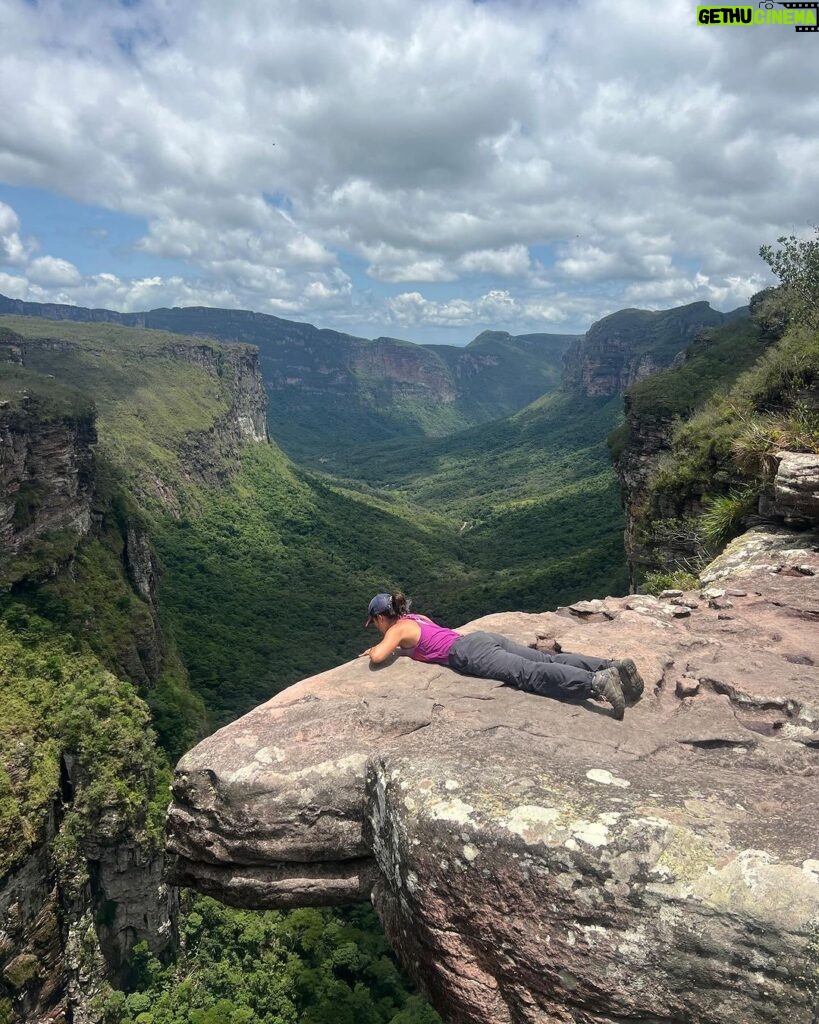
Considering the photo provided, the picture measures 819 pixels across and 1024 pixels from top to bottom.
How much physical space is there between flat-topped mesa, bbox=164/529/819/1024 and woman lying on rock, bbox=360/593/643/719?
0.21m

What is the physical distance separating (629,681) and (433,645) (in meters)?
→ 2.66

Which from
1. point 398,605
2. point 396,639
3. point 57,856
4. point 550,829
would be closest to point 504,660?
point 396,639

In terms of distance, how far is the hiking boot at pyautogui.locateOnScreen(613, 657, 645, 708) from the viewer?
718 centimetres

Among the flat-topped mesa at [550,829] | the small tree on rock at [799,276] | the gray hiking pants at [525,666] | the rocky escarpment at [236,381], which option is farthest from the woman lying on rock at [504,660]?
the rocky escarpment at [236,381]

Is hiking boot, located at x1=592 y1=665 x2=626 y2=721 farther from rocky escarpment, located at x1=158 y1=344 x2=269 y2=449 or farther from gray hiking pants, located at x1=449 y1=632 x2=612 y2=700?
rocky escarpment, located at x1=158 y1=344 x2=269 y2=449

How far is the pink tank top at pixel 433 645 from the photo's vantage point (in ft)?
27.9

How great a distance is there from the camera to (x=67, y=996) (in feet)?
95.2

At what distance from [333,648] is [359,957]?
44049 mm

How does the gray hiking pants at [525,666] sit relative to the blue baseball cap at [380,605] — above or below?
below

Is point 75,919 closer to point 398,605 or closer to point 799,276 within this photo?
point 398,605

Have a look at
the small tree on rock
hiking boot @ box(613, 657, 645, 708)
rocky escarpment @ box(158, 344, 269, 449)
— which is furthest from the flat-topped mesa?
rocky escarpment @ box(158, 344, 269, 449)

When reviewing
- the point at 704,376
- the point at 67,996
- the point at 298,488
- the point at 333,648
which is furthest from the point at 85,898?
the point at 298,488

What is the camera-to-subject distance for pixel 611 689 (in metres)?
6.87

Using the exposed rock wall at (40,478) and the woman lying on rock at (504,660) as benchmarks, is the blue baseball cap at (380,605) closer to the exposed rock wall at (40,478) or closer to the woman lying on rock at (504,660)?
the woman lying on rock at (504,660)
